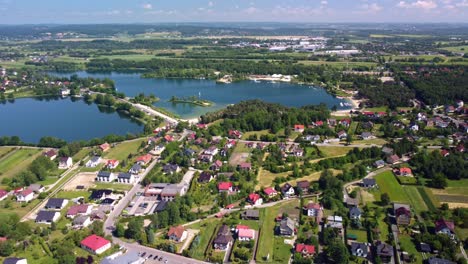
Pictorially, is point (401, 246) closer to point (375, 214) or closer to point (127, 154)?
point (375, 214)

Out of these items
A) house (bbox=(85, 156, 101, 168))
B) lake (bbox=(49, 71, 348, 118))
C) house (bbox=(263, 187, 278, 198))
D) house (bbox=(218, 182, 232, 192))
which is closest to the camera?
house (bbox=(263, 187, 278, 198))

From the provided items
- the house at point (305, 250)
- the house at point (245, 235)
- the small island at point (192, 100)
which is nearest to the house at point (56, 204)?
the house at point (245, 235)

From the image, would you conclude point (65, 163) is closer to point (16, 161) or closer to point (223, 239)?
point (16, 161)

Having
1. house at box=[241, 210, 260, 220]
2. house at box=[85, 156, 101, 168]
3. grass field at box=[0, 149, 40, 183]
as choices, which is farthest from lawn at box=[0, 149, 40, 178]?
house at box=[241, 210, 260, 220]

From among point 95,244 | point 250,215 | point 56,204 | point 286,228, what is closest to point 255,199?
point 250,215

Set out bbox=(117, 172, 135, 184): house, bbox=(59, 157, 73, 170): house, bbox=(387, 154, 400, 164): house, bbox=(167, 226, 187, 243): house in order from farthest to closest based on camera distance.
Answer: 1. bbox=(59, 157, 73, 170): house
2. bbox=(387, 154, 400, 164): house
3. bbox=(117, 172, 135, 184): house
4. bbox=(167, 226, 187, 243): house

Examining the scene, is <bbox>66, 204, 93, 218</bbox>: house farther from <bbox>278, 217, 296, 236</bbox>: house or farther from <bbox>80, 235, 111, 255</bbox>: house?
<bbox>278, 217, 296, 236</bbox>: house

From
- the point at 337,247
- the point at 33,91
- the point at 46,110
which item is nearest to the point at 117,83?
the point at 33,91

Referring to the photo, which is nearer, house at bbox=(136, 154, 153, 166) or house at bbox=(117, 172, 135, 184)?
house at bbox=(117, 172, 135, 184)
